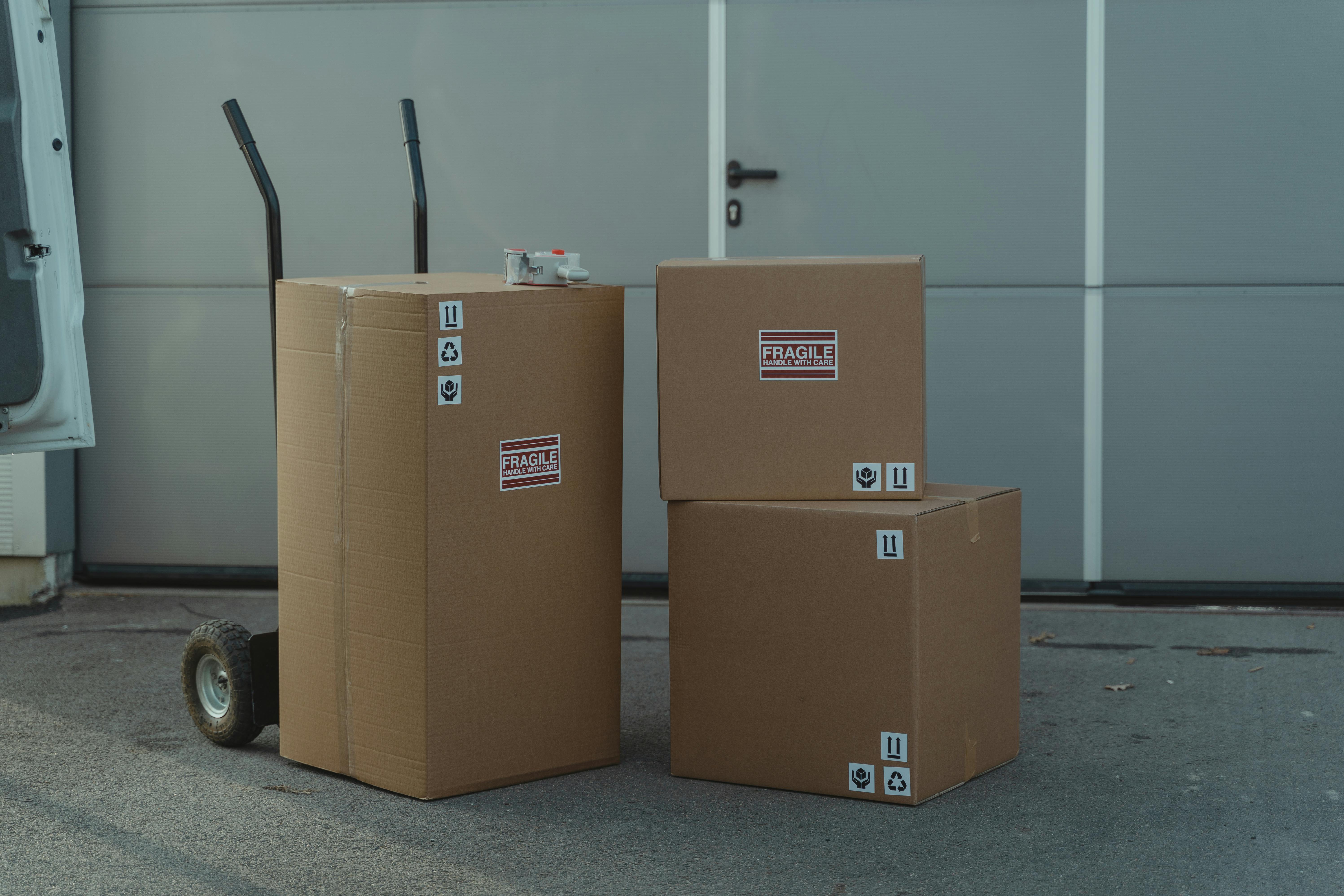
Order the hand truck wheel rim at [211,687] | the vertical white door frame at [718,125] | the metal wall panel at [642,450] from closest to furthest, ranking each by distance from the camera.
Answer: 1. the hand truck wheel rim at [211,687]
2. the vertical white door frame at [718,125]
3. the metal wall panel at [642,450]

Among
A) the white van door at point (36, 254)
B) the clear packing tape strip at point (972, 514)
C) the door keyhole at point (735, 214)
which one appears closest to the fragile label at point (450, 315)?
the white van door at point (36, 254)

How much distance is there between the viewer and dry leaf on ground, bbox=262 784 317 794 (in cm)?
289

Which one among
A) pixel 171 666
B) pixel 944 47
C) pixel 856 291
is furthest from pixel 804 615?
pixel 944 47

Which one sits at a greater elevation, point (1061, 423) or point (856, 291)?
point (856, 291)

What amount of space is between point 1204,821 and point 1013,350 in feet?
7.05

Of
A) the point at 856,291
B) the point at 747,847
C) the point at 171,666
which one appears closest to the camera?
the point at 747,847

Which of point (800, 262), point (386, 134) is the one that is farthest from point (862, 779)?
point (386, 134)

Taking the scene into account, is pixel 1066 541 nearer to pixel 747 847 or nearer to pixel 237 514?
pixel 747 847

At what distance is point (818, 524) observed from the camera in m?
2.76

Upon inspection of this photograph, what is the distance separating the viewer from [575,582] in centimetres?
295

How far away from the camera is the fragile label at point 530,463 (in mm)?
2807

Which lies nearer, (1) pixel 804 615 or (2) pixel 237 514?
(1) pixel 804 615

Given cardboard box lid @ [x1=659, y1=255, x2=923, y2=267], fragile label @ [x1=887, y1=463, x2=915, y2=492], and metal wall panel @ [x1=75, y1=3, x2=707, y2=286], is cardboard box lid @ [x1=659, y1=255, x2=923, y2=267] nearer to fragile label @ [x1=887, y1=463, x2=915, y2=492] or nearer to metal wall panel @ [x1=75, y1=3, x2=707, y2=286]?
fragile label @ [x1=887, y1=463, x2=915, y2=492]

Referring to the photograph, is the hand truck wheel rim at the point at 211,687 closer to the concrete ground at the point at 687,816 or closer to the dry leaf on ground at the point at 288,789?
the concrete ground at the point at 687,816
